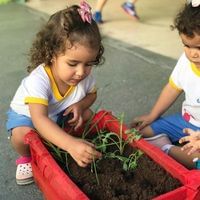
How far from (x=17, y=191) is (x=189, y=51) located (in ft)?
2.30

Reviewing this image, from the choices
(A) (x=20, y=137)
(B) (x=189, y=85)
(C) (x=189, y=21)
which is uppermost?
(C) (x=189, y=21)

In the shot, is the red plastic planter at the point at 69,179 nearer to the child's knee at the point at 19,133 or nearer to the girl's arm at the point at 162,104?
the child's knee at the point at 19,133

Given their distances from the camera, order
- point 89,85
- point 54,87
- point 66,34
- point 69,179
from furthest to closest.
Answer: point 89,85 < point 54,87 < point 66,34 < point 69,179

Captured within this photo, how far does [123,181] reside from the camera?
3.74ft

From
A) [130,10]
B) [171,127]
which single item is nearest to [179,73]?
→ [171,127]

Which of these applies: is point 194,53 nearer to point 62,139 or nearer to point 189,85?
point 189,85

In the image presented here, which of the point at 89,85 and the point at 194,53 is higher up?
the point at 194,53

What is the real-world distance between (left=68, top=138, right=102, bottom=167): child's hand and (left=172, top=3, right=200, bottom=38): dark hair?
471 mm

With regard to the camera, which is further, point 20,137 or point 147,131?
point 147,131

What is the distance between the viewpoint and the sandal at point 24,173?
4.71 feet

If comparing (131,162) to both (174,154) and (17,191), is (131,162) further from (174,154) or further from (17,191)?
(17,191)

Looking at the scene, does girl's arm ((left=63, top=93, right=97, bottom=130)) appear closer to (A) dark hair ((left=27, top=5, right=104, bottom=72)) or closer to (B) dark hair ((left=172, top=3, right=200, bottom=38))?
(A) dark hair ((left=27, top=5, right=104, bottom=72))

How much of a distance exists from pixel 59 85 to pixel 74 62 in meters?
0.15

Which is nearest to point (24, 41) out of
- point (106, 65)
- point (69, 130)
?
point (106, 65)
